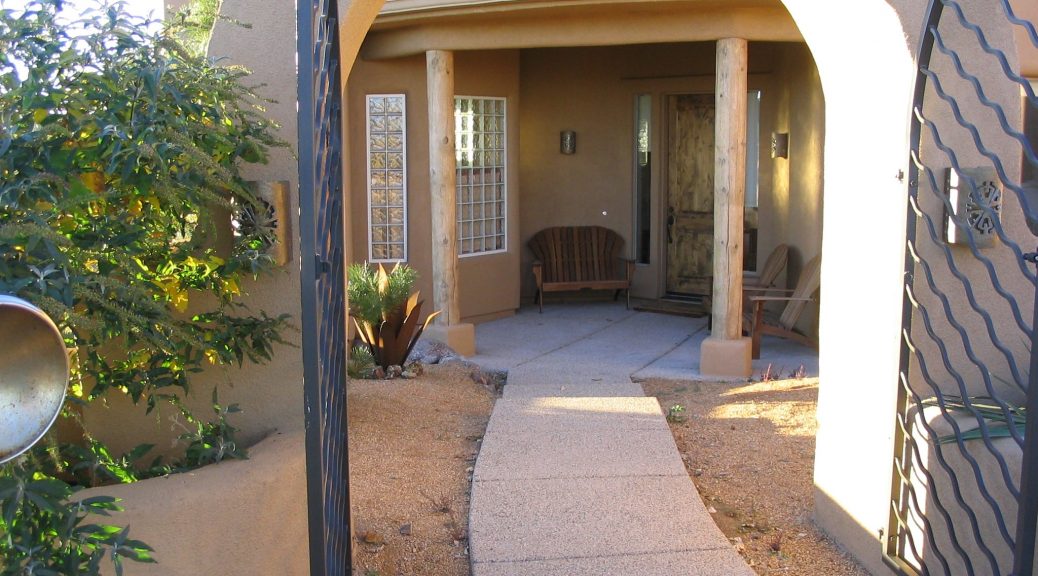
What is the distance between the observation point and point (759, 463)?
228 inches

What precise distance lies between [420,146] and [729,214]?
140 inches

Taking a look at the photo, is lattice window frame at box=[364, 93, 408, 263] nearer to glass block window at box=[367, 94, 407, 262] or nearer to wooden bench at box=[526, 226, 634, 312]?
glass block window at box=[367, 94, 407, 262]

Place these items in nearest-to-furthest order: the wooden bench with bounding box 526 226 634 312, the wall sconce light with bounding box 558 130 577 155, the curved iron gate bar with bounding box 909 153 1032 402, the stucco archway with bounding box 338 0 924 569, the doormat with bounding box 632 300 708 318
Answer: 1. the curved iron gate bar with bounding box 909 153 1032 402
2. the stucco archway with bounding box 338 0 924 569
3. the doormat with bounding box 632 300 708 318
4. the wooden bench with bounding box 526 226 634 312
5. the wall sconce light with bounding box 558 130 577 155

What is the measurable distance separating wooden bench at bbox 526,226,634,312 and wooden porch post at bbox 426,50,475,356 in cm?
261

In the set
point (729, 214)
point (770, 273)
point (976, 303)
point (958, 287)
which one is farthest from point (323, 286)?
point (770, 273)

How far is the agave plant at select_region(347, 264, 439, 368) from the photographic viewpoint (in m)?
Answer: 7.77

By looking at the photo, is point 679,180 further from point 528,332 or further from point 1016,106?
point 1016,106

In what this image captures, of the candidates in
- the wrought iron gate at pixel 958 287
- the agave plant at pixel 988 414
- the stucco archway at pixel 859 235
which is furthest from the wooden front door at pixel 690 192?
the agave plant at pixel 988 414

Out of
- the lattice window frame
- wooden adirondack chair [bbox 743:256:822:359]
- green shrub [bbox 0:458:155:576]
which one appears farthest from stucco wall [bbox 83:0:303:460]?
the lattice window frame

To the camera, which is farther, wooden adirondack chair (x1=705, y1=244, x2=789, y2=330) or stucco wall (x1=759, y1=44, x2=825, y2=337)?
wooden adirondack chair (x1=705, y1=244, x2=789, y2=330)

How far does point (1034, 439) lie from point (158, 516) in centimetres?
239

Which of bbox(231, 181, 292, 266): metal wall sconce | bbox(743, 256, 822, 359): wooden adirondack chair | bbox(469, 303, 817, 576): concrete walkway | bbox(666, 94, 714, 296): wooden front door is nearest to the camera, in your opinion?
bbox(231, 181, 292, 266): metal wall sconce

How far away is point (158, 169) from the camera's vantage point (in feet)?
9.82

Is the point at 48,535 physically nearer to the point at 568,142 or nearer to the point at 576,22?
the point at 576,22
